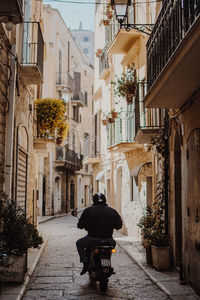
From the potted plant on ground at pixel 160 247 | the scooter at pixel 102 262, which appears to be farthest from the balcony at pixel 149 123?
the scooter at pixel 102 262

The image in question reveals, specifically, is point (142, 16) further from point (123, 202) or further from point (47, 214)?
point (47, 214)

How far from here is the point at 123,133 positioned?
15773 millimetres

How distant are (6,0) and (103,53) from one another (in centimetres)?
1394

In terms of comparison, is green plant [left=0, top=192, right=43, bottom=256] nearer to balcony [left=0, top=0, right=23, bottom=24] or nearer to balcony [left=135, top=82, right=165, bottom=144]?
balcony [left=0, top=0, right=23, bottom=24]

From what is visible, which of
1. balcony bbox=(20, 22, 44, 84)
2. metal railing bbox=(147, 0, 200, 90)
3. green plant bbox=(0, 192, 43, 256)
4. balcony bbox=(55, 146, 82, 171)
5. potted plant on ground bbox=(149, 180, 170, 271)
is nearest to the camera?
metal railing bbox=(147, 0, 200, 90)

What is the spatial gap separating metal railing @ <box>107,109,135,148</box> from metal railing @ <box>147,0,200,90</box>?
5.78 meters

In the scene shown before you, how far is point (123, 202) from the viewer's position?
52.0 ft

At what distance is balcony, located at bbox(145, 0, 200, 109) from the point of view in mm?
5043

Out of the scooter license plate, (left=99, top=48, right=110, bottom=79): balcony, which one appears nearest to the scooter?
the scooter license plate

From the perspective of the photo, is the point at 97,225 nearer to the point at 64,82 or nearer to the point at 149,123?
the point at 149,123

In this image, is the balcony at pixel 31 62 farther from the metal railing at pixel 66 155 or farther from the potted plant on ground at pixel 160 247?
the metal railing at pixel 66 155

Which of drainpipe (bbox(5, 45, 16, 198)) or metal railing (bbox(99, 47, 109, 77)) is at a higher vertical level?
metal railing (bbox(99, 47, 109, 77))

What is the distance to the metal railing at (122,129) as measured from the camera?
14.2m

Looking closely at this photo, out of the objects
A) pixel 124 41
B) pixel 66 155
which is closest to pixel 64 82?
pixel 66 155
